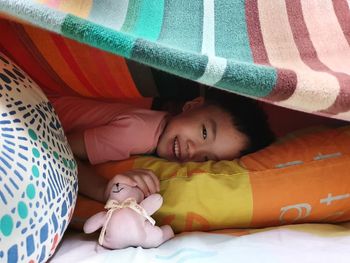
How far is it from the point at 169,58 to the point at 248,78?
0.11 metres

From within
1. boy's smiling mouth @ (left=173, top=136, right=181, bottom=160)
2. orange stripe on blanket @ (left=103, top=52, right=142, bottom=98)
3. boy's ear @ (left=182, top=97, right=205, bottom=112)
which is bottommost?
boy's smiling mouth @ (left=173, top=136, right=181, bottom=160)

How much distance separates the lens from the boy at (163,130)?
3.32ft

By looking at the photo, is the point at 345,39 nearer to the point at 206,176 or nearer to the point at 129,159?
the point at 206,176

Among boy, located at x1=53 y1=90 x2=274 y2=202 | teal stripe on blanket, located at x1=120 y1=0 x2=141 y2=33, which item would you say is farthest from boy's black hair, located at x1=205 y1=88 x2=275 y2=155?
teal stripe on blanket, located at x1=120 y1=0 x2=141 y2=33

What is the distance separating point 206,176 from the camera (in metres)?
0.93

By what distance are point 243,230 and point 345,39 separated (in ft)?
1.30

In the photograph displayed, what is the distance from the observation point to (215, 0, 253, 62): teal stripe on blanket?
0.75m

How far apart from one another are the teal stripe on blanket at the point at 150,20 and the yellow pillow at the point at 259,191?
31cm

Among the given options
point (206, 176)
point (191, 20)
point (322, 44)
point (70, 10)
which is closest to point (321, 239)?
point (206, 176)

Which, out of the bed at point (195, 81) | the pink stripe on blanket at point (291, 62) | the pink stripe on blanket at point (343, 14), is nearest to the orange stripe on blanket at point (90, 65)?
the bed at point (195, 81)

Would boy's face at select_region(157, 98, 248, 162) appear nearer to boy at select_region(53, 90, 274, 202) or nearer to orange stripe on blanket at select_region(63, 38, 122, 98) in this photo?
boy at select_region(53, 90, 274, 202)

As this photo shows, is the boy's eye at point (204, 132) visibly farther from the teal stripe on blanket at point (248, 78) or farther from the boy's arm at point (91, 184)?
the teal stripe on blanket at point (248, 78)

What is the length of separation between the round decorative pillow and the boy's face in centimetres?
31

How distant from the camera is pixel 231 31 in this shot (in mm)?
802
